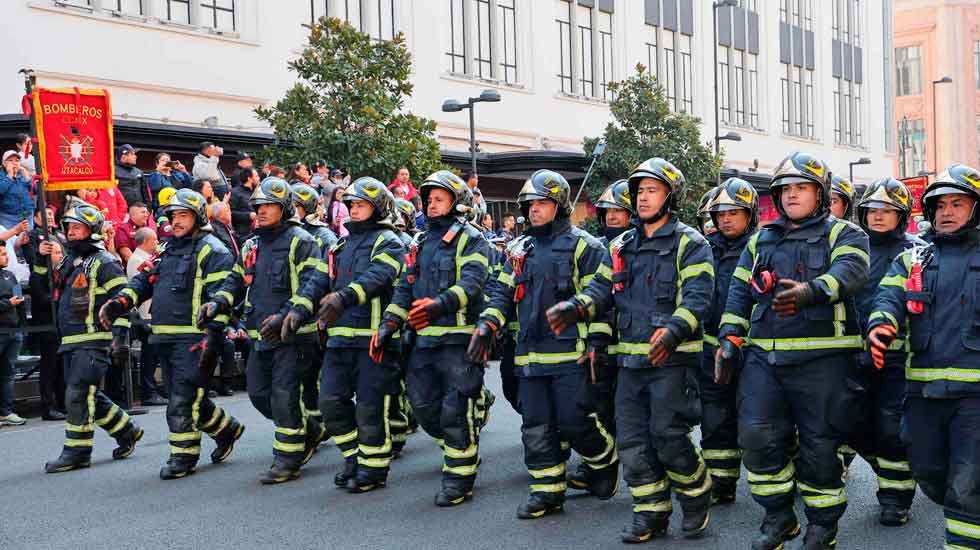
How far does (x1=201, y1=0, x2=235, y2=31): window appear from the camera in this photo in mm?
23812

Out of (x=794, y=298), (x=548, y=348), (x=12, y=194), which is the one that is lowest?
(x=548, y=348)

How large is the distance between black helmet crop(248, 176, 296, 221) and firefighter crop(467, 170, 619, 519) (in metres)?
2.09

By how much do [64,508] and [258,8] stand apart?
59.1ft

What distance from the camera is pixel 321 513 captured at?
7.89 m

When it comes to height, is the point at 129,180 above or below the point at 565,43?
below

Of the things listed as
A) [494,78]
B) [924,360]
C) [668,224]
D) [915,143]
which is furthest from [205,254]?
[915,143]

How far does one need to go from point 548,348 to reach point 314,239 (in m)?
2.49

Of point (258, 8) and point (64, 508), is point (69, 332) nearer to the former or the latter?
point (64, 508)

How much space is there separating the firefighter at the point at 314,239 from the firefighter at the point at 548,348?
1856 mm

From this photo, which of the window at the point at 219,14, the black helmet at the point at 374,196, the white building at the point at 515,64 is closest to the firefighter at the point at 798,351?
the black helmet at the point at 374,196

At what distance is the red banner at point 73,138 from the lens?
12391 millimetres

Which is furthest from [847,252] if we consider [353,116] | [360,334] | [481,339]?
[353,116]

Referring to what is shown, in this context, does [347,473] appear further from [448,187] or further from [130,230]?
[130,230]

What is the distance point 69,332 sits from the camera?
9.80m
